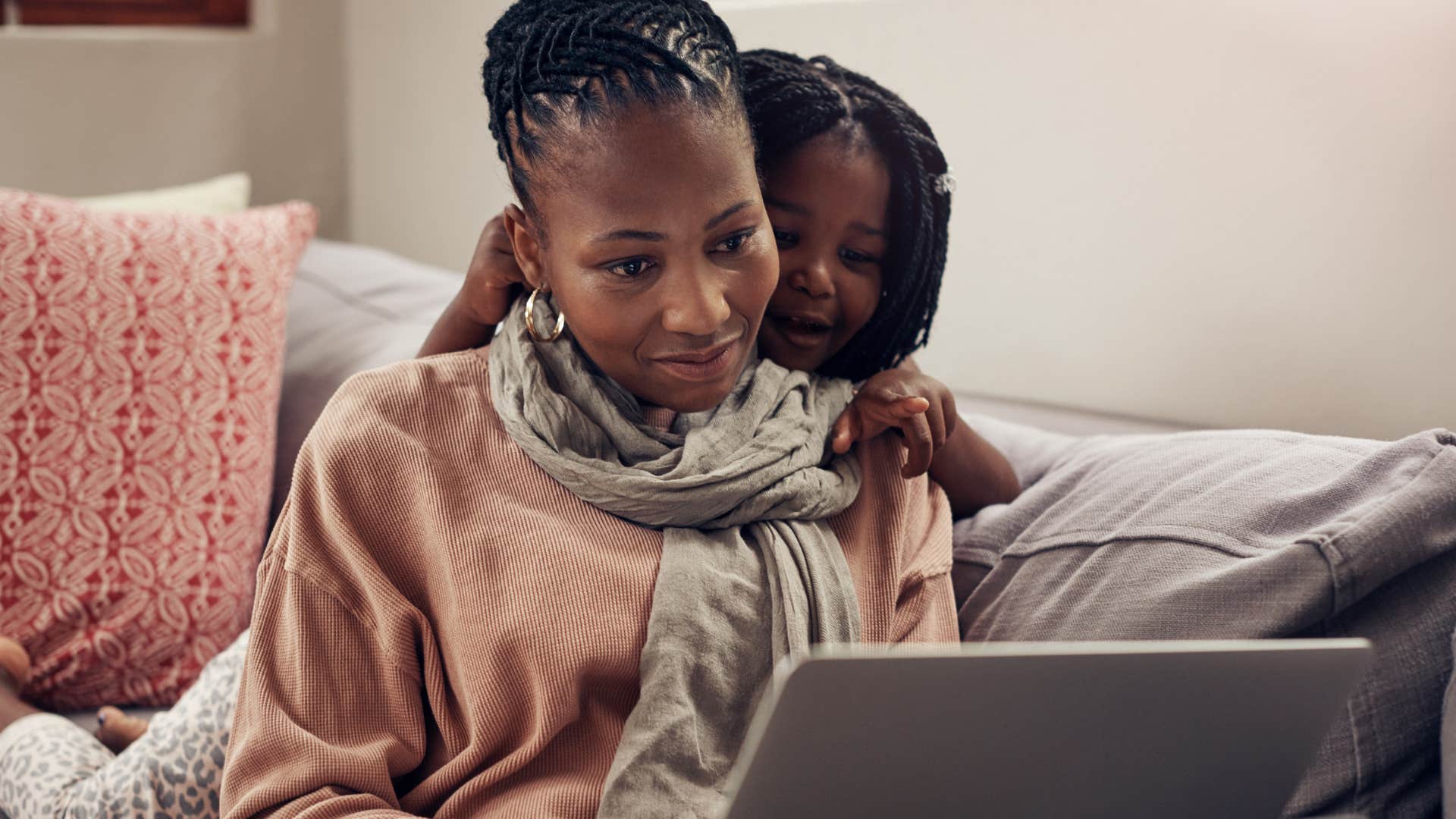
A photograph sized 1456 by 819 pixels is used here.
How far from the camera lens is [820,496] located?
1.00m

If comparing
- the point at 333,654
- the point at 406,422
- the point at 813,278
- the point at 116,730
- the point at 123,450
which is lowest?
the point at 116,730

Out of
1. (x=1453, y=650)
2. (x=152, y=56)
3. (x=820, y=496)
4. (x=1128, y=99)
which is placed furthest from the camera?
(x=152, y=56)

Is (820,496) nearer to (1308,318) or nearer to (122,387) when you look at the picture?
(1308,318)

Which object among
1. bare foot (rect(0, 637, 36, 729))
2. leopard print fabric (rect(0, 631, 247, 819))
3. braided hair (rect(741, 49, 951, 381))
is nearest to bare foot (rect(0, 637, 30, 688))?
bare foot (rect(0, 637, 36, 729))

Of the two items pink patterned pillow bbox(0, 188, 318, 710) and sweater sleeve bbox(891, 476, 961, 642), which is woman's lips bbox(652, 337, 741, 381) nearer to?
sweater sleeve bbox(891, 476, 961, 642)

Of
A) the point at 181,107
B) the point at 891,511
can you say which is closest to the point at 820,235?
the point at 891,511

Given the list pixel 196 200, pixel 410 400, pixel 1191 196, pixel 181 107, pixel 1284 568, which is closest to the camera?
pixel 1284 568

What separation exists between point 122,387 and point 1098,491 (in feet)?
3.59

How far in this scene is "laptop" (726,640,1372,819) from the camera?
1.95 feet

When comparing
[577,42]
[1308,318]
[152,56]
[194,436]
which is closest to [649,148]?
[577,42]

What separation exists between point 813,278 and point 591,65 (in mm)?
278

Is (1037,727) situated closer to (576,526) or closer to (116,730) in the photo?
(576,526)

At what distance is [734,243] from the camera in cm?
94

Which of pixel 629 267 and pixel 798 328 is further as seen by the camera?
pixel 798 328
